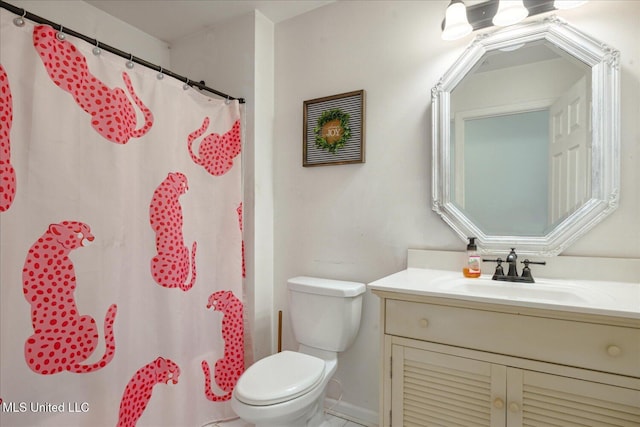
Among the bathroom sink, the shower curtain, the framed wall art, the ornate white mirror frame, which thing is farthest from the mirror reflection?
the shower curtain

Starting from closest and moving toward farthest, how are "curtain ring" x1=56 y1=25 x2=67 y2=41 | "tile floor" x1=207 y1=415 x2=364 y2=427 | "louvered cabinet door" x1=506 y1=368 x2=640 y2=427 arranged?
"louvered cabinet door" x1=506 y1=368 x2=640 y2=427 → "curtain ring" x1=56 y1=25 x2=67 y2=41 → "tile floor" x1=207 y1=415 x2=364 y2=427

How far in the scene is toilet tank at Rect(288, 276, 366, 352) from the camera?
5.49 ft

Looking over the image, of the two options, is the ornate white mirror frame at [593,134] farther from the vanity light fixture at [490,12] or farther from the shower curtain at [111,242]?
the shower curtain at [111,242]


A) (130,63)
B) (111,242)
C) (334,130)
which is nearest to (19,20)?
(130,63)

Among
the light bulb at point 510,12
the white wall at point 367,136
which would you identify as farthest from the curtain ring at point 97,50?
the light bulb at point 510,12

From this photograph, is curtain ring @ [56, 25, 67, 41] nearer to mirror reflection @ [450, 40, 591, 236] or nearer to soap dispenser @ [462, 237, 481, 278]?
mirror reflection @ [450, 40, 591, 236]


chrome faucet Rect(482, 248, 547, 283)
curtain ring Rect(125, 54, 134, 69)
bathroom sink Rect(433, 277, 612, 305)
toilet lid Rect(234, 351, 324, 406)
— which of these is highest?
curtain ring Rect(125, 54, 134, 69)

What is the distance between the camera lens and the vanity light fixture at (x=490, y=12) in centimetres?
138

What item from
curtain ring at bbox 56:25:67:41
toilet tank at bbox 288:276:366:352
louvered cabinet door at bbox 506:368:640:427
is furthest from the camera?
toilet tank at bbox 288:276:366:352

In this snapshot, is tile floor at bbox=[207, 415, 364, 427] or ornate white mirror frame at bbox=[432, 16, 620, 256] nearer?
ornate white mirror frame at bbox=[432, 16, 620, 256]

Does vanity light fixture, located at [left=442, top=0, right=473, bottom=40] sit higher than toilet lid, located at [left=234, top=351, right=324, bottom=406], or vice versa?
vanity light fixture, located at [left=442, top=0, right=473, bottom=40]

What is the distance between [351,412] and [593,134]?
70.0 inches

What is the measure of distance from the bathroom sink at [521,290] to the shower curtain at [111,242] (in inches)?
46.9

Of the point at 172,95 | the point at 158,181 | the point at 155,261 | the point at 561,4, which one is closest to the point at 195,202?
the point at 158,181
